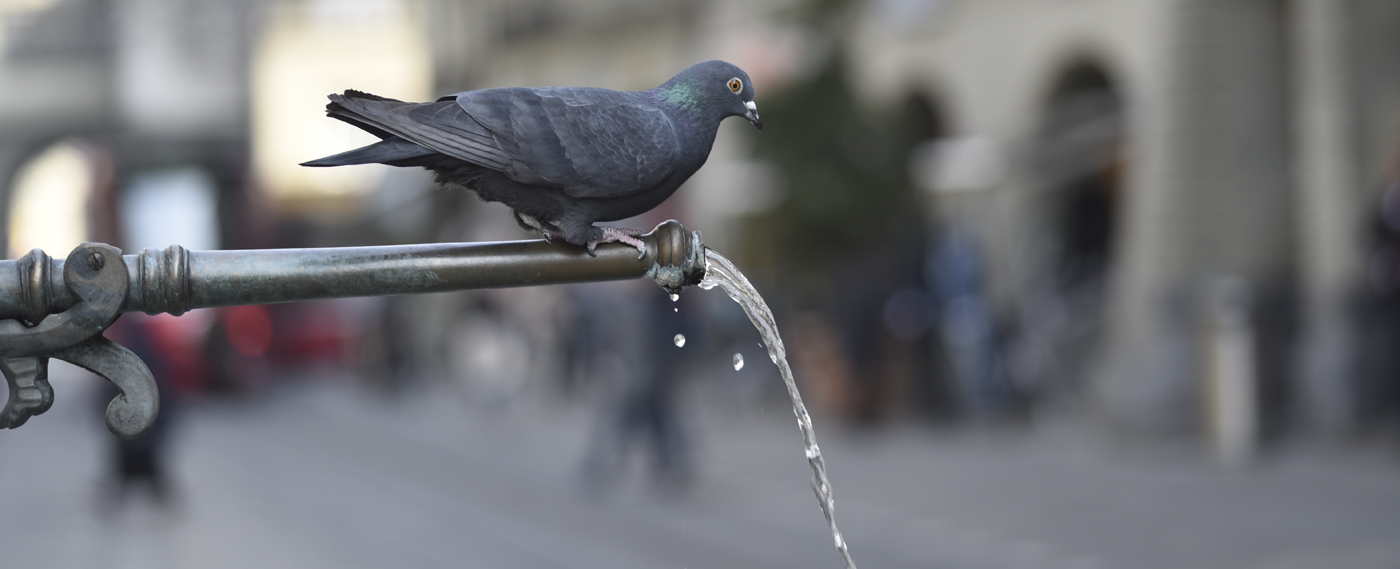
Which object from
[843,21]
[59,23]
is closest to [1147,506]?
[843,21]

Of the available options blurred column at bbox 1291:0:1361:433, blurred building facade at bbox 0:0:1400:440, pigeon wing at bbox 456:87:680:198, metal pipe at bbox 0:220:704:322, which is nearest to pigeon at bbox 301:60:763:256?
pigeon wing at bbox 456:87:680:198

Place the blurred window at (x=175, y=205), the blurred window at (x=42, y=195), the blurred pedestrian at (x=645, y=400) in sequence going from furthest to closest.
→ the blurred window at (x=42, y=195)
the blurred window at (x=175, y=205)
the blurred pedestrian at (x=645, y=400)

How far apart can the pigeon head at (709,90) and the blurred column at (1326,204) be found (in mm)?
8383

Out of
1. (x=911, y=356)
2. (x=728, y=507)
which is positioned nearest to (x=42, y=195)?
(x=911, y=356)

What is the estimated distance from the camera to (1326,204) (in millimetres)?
10516

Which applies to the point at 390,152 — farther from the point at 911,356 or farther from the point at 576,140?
the point at 911,356

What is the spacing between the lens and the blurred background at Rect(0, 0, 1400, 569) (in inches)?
325

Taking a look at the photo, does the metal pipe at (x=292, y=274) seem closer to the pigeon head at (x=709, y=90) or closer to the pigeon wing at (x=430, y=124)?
the pigeon wing at (x=430, y=124)

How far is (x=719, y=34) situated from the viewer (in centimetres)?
2392

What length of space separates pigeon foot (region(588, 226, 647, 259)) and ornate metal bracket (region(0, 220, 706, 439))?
66mm

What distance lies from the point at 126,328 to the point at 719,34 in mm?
15612

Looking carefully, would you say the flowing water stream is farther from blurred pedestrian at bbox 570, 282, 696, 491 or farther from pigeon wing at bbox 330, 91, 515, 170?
blurred pedestrian at bbox 570, 282, 696, 491

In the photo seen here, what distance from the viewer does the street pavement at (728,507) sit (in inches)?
293

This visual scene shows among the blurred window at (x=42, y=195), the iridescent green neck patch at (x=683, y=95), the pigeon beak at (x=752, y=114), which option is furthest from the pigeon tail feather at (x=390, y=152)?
the blurred window at (x=42, y=195)
